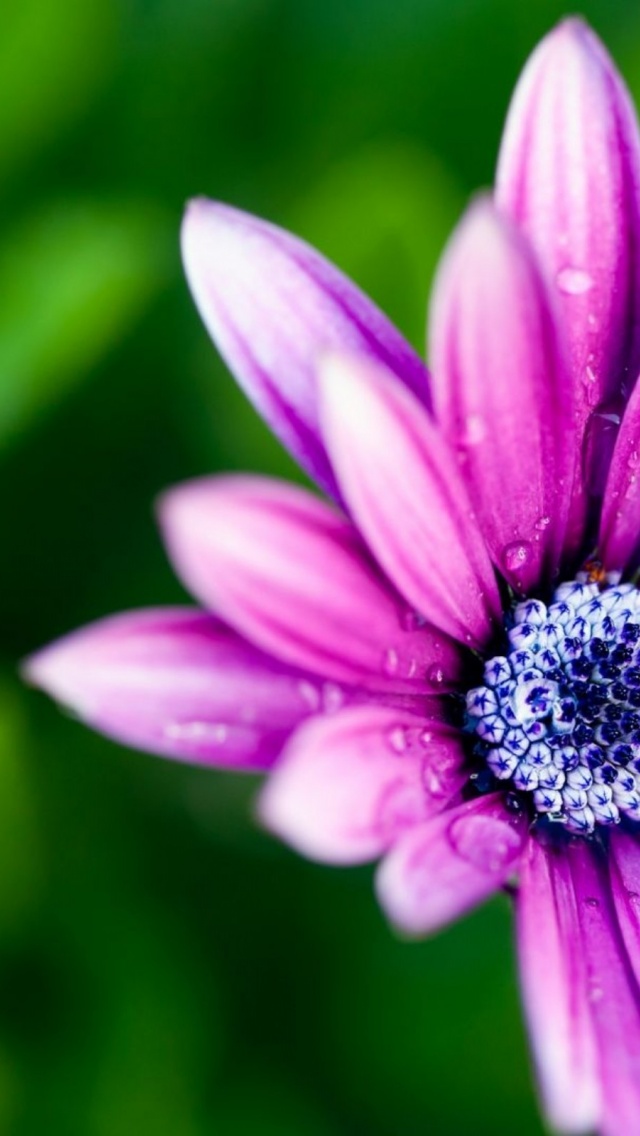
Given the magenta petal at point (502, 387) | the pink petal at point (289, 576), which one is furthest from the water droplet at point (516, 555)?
the pink petal at point (289, 576)

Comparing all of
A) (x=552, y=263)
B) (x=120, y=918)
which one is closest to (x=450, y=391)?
(x=552, y=263)

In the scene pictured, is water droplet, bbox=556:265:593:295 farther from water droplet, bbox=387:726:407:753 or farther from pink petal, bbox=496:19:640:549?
water droplet, bbox=387:726:407:753

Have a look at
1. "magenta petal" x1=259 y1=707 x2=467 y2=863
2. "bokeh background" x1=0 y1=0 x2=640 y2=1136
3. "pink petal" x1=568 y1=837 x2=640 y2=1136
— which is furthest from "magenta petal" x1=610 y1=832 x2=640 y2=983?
"bokeh background" x1=0 y1=0 x2=640 y2=1136

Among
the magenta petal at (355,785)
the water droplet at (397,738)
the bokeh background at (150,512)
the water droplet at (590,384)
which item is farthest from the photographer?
the bokeh background at (150,512)

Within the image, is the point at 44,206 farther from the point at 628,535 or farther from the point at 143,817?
the point at 628,535

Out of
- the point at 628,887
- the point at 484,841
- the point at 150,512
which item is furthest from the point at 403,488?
the point at 150,512

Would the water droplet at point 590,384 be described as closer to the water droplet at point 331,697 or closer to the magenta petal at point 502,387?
the magenta petal at point 502,387

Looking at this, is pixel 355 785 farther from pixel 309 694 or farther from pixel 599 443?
pixel 599 443
